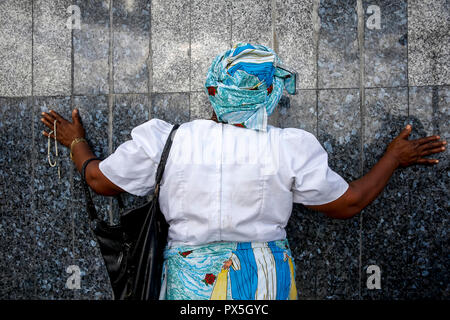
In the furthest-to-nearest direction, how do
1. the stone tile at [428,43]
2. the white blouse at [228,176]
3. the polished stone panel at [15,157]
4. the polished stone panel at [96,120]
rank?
the polished stone panel at [15,157] < the polished stone panel at [96,120] < the stone tile at [428,43] < the white blouse at [228,176]

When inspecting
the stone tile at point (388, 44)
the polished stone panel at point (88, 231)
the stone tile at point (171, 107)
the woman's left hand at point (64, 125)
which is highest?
the stone tile at point (388, 44)

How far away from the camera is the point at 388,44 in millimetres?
3301

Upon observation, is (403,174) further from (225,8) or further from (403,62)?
(225,8)

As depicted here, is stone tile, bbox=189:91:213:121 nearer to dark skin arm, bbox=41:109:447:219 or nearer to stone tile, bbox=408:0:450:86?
dark skin arm, bbox=41:109:447:219

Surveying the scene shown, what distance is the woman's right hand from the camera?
122 inches

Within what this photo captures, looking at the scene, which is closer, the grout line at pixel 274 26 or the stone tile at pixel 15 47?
the grout line at pixel 274 26

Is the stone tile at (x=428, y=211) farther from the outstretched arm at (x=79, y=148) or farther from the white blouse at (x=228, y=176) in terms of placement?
the outstretched arm at (x=79, y=148)

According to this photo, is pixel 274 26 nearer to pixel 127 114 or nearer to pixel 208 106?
pixel 208 106

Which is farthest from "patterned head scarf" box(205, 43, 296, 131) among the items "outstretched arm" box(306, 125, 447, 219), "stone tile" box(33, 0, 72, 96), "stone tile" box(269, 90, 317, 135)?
"stone tile" box(33, 0, 72, 96)

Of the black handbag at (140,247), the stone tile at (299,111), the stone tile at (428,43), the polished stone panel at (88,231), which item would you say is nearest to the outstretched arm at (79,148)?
the polished stone panel at (88,231)

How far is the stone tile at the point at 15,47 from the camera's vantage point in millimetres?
3666

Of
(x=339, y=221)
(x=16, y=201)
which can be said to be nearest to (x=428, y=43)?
(x=339, y=221)

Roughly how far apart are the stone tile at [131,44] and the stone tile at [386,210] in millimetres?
1959

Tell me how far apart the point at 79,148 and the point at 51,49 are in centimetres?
108
